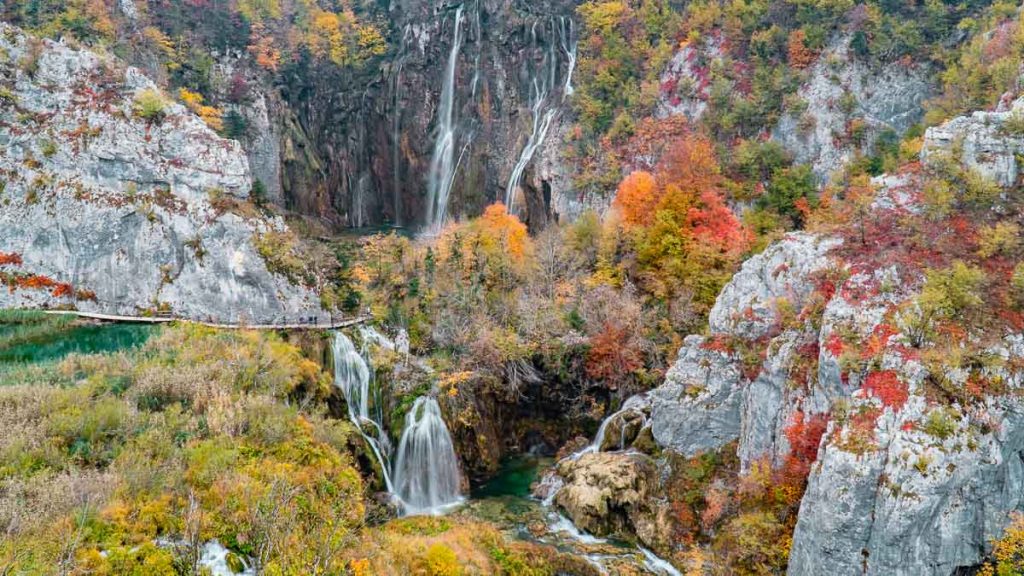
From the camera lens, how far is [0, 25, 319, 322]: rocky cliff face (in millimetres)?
32094

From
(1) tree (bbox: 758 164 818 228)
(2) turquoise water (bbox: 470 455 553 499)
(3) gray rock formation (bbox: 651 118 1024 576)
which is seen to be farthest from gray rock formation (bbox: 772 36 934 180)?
(2) turquoise water (bbox: 470 455 553 499)

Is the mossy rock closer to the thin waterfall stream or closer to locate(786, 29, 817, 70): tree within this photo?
the thin waterfall stream

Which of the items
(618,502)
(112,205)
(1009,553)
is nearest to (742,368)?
(618,502)

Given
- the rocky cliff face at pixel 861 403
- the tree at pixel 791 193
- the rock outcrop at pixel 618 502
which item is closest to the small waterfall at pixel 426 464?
the rock outcrop at pixel 618 502

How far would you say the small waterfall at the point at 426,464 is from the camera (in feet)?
84.6

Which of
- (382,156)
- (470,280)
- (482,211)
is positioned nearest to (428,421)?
(470,280)

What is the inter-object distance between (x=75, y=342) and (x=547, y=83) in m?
38.8

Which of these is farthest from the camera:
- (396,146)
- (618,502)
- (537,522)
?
(396,146)

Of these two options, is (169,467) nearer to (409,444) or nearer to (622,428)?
(409,444)

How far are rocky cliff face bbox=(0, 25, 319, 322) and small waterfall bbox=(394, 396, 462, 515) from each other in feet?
36.5

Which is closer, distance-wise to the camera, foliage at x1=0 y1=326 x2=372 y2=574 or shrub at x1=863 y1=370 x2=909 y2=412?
foliage at x1=0 y1=326 x2=372 y2=574

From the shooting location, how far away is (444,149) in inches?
2050

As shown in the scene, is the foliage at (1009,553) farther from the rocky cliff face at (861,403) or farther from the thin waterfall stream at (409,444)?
the thin waterfall stream at (409,444)

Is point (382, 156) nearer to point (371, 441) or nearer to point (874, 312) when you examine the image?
point (371, 441)
